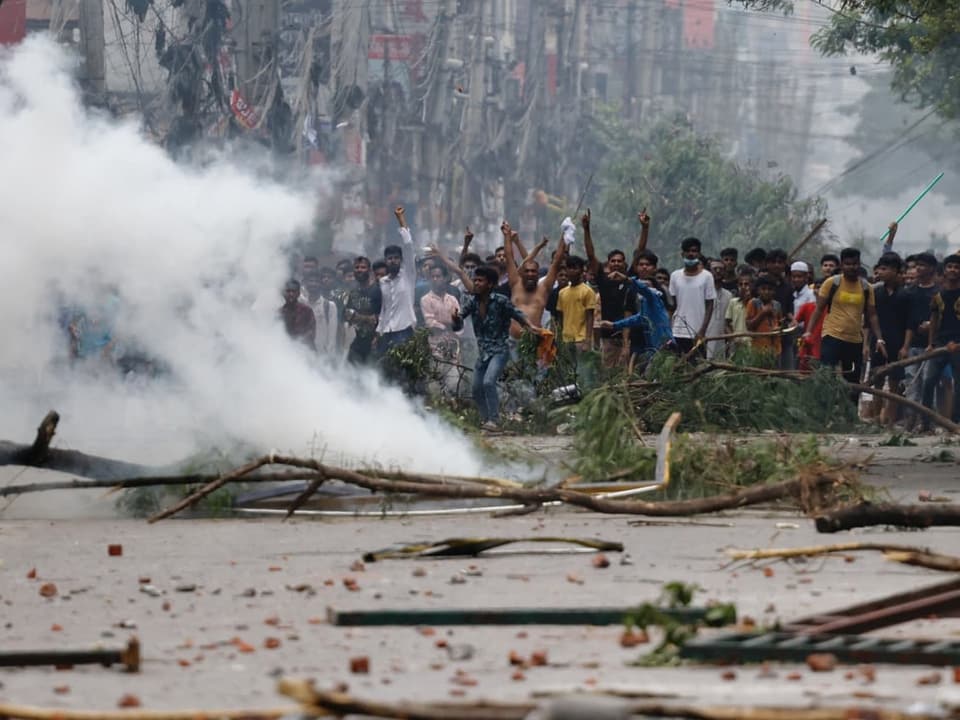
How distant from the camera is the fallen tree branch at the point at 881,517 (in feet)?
24.6

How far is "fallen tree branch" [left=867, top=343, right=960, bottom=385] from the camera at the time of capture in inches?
558

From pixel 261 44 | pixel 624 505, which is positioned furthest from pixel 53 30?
pixel 624 505

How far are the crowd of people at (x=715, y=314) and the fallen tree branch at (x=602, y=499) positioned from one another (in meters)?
5.42

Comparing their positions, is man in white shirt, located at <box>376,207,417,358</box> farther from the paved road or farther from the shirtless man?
the paved road

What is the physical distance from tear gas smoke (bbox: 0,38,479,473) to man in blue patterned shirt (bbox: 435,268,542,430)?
5.75ft

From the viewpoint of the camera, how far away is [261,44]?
28.5m

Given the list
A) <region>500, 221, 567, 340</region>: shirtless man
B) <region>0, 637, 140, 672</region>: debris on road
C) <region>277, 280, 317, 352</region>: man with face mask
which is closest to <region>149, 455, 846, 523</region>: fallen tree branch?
<region>0, 637, 140, 672</region>: debris on road

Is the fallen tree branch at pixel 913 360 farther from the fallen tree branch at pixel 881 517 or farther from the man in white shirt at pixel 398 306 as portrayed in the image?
the fallen tree branch at pixel 881 517

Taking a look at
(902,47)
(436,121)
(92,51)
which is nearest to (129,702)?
(92,51)

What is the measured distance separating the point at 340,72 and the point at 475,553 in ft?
112

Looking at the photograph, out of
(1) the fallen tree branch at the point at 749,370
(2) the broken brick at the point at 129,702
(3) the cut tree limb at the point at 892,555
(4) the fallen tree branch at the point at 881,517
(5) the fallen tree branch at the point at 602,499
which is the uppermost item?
(1) the fallen tree branch at the point at 749,370

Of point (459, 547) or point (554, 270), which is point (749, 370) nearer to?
point (554, 270)

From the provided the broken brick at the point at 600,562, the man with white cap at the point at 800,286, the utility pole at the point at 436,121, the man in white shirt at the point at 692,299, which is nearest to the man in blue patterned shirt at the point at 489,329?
the man in white shirt at the point at 692,299

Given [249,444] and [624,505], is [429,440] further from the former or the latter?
A: [624,505]
